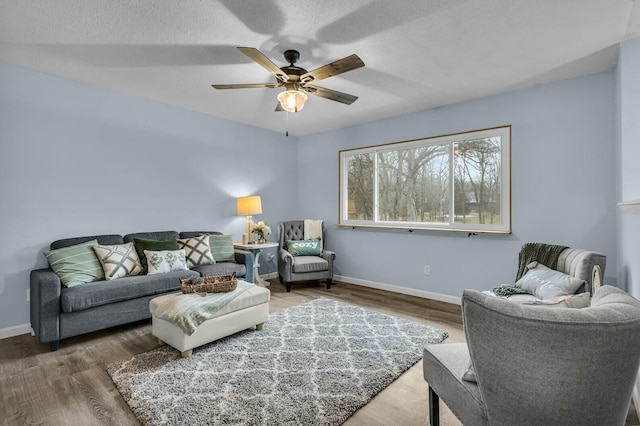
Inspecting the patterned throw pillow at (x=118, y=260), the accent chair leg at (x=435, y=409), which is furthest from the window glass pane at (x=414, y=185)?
the patterned throw pillow at (x=118, y=260)

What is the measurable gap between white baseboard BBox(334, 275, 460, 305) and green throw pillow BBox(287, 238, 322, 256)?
0.68 meters

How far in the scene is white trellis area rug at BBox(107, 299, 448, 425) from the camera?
1.86 meters

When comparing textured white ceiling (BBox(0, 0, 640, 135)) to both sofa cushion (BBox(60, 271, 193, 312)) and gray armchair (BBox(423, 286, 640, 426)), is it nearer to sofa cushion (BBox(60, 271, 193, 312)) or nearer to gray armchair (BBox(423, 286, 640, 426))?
gray armchair (BBox(423, 286, 640, 426))

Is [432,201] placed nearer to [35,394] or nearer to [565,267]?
[565,267]

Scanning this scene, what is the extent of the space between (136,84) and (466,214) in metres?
4.18

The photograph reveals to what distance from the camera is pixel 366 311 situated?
364 cm

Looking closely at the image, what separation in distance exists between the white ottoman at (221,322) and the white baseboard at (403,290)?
2.20 meters

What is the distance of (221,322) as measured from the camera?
8.94 ft

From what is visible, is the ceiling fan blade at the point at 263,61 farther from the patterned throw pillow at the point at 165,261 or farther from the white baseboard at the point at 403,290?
the white baseboard at the point at 403,290

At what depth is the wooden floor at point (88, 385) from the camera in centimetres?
185

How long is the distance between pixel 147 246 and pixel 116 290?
2.37 ft

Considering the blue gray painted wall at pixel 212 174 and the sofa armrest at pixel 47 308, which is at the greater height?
the blue gray painted wall at pixel 212 174

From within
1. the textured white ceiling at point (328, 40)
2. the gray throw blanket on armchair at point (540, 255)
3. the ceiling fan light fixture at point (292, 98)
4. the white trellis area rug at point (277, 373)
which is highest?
the textured white ceiling at point (328, 40)

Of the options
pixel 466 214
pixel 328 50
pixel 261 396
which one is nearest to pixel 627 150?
pixel 466 214
